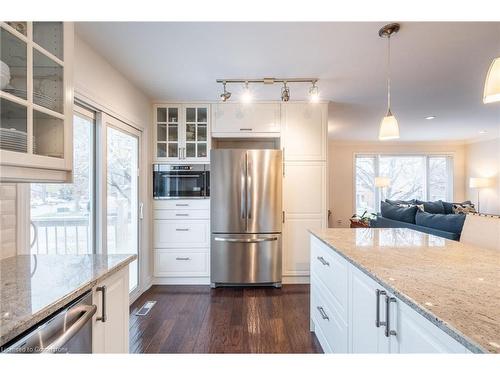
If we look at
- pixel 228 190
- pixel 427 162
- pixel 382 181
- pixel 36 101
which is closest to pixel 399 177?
pixel 427 162

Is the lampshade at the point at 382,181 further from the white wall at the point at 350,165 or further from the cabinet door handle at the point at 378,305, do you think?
the cabinet door handle at the point at 378,305

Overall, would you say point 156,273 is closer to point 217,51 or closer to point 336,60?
point 217,51

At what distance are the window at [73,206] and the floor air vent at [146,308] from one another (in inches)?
33.2

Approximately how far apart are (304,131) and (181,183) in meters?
1.75

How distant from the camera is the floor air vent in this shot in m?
2.64

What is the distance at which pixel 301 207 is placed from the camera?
11.2 ft

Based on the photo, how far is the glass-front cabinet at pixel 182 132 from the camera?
3.41 m

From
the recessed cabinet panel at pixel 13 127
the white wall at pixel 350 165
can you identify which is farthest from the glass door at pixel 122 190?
the white wall at pixel 350 165

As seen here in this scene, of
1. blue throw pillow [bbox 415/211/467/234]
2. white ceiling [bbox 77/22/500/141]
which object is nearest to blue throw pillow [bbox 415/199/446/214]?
blue throw pillow [bbox 415/211/467/234]

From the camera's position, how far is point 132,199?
3055 millimetres

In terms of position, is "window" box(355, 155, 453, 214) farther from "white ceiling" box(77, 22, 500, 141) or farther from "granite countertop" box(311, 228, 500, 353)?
"granite countertop" box(311, 228, 500, 353)

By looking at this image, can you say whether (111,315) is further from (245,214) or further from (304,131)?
(304,131)

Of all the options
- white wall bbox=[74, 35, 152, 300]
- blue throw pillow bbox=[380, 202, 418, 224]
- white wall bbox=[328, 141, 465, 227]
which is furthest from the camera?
white wall bbox=[328, 141, 465, 227]

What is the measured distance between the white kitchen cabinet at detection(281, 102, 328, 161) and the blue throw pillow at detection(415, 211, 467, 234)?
157 centimetres
